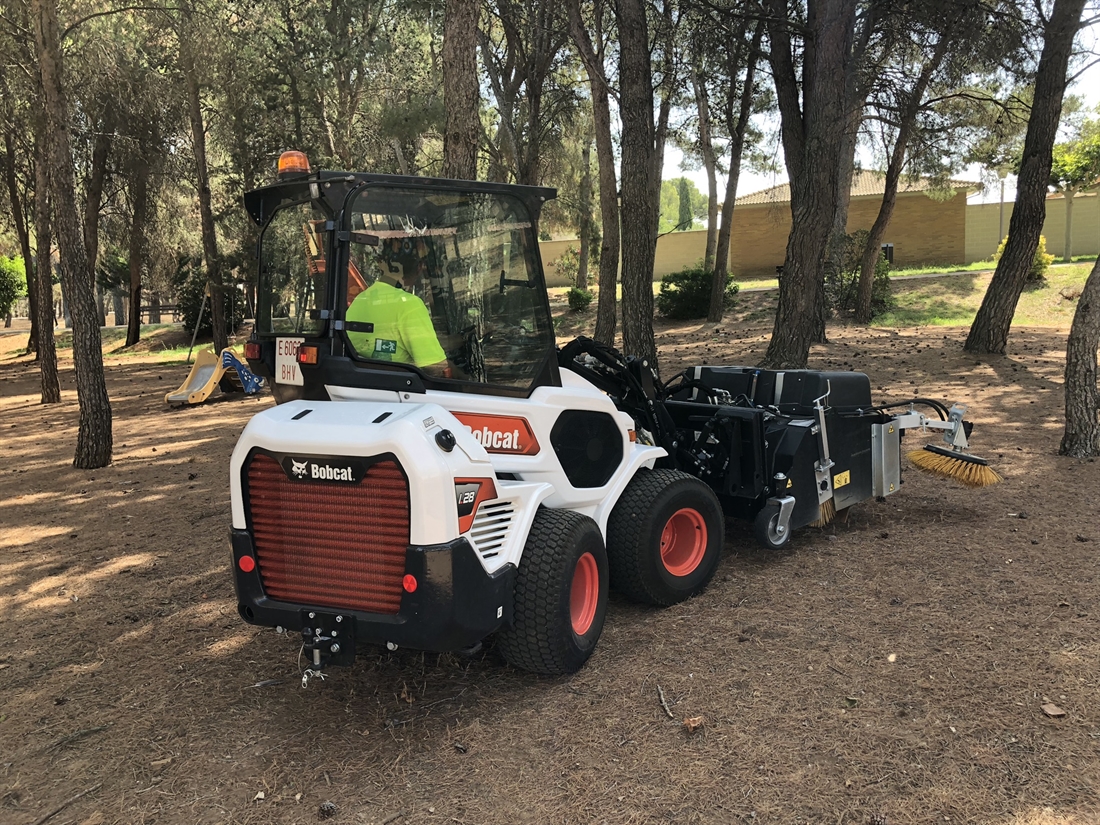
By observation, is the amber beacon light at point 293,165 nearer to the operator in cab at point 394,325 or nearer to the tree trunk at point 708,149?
the operator in cab at point 394,325

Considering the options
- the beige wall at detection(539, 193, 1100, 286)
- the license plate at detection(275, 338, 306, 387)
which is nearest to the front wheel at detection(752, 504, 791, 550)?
the license plate at detection(275, 338, 306, 387)

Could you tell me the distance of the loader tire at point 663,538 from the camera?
14.0ft

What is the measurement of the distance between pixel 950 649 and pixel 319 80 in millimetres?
18512

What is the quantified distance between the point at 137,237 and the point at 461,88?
19.9m

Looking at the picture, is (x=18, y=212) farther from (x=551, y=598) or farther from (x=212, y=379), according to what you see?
(x=551, y=598)

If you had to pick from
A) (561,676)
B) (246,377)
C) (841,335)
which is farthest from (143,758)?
(841,335)

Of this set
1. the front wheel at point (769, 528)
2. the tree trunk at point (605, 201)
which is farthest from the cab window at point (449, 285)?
the tree trunk at point (605, 201)

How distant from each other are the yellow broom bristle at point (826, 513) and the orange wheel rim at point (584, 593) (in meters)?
2.15

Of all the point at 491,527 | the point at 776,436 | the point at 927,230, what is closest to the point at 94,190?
the point at 776,436

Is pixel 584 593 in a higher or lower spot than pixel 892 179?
lower

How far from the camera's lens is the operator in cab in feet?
11.3

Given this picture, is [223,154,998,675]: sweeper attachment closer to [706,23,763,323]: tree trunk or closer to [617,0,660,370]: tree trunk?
[617,0,660,370]: tree trunk

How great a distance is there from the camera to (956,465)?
5.60 m

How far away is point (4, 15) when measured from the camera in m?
11.3
